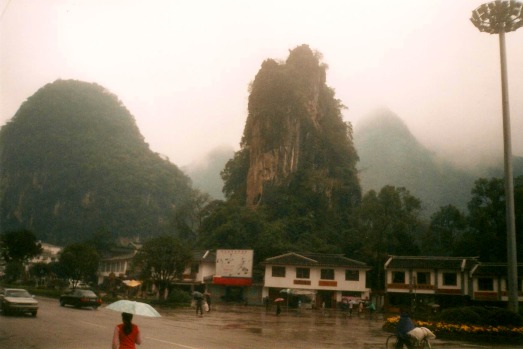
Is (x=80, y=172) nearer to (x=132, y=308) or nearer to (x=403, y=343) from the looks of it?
(x=403, y=343)

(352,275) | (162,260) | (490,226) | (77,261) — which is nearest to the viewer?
(162,260)

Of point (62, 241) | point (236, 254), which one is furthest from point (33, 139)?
point (236, 254)

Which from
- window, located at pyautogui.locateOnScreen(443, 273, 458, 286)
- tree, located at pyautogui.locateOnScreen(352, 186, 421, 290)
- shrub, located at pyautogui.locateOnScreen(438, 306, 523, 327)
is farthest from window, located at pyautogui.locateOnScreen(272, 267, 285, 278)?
shrub, located at pyautogui.locateOnScreen(438, 306, 523, 327)

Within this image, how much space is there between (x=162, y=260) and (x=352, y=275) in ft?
61.6

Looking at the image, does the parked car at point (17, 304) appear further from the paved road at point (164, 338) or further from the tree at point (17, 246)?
the tree at point (17, 246)

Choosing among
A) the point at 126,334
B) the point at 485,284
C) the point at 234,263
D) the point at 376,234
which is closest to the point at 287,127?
the point at 376,234

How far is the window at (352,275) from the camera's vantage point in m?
49.5

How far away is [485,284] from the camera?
4703cm

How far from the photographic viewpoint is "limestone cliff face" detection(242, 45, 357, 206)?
78.2 metres

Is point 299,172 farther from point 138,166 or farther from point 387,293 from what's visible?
point 138,166

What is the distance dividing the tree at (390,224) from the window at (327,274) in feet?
34.4

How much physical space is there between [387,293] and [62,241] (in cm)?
8169

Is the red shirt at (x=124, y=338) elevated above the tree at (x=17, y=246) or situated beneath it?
situated beneath

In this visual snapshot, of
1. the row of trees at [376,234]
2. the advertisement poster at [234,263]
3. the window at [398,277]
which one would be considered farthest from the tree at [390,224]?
the advertisement poster at [234,263]
